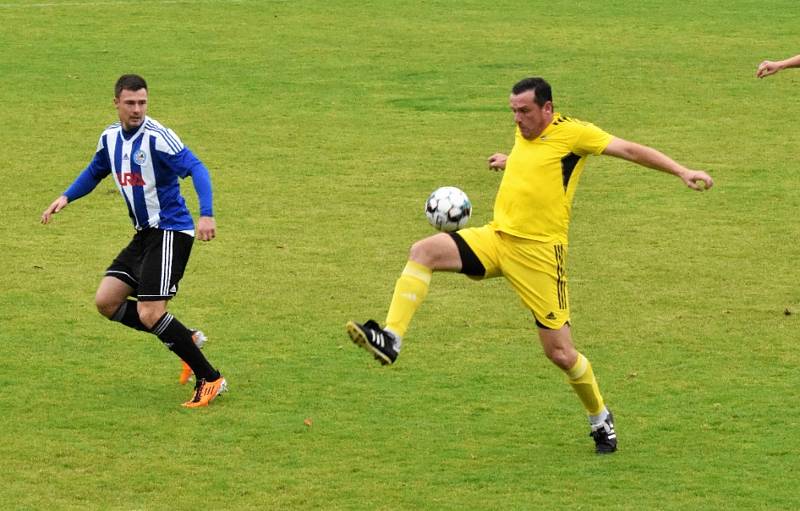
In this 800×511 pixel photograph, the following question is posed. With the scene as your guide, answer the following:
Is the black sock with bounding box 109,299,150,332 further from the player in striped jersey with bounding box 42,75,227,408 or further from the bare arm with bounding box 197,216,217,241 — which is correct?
the bare arm with bounding box 197,216,217,241

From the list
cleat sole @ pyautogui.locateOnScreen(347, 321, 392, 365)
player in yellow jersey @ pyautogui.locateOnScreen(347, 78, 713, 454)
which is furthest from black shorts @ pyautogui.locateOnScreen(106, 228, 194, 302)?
cleat sole @ pyautogui.locateOnScreen(347, 321, 392, 365)

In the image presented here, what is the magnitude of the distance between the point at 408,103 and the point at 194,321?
10.4 meters

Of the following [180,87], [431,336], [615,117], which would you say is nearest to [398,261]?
[431,336]

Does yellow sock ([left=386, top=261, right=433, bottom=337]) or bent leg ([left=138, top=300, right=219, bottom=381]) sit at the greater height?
yellow sock ([left=386, top=261, right=433, bottom=337])

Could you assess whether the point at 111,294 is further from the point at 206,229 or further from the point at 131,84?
A: the point at 131,84

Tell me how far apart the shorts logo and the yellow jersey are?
281 centimetres

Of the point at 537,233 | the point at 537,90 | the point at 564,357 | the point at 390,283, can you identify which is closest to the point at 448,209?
the point at 537,233

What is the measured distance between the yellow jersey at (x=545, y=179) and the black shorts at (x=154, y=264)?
2.61 metres

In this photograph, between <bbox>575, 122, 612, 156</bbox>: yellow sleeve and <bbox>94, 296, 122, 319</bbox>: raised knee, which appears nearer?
<bbox>575, 122, 612, 156</bbox>: yellow sleeve

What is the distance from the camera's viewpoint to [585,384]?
10.2 meters

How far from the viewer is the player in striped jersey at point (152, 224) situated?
441 inches

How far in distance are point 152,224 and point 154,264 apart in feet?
1.09

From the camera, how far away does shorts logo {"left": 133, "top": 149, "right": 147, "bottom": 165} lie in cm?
1125

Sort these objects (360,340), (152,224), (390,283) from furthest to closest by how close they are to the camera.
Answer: (390,283) → (152,224) → (360,340)
